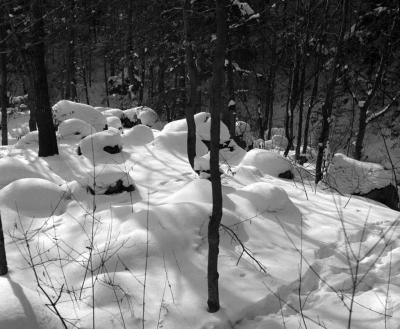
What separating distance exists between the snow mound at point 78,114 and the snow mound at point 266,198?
7.98 metres

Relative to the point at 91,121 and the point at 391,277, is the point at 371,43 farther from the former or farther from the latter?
the point at 391,277

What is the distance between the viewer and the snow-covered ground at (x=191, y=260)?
270cm

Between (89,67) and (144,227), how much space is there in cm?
2803

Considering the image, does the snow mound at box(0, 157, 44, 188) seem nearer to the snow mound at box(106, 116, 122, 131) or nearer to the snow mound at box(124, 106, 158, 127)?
the snow mound at box(106, 116, 122, 131)

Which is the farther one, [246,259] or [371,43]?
[371,43]

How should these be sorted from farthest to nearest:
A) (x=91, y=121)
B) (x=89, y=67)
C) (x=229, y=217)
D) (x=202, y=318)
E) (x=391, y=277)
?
(x=89, y=67)
(x=91, y=121)
(x=229, y=217)
(x=391, y=277)
(x=202, y=318)

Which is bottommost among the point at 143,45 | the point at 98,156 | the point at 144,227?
the point at 98,156

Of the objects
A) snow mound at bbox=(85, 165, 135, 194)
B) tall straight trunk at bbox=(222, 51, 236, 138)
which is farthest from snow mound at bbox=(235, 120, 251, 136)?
snow mound at bbox=(85, 165, 135, 194)

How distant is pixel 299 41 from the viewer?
9969 mm

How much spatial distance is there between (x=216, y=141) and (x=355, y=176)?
207 inches

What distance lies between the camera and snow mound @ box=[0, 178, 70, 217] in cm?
Answer: 487

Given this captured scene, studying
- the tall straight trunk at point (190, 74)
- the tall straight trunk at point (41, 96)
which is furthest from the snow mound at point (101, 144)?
the tall straight trunk at point (190, 74)

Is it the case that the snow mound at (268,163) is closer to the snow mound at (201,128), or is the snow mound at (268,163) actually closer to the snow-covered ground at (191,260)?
the snow-covered ground at (191,260)

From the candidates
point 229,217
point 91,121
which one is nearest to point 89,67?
point 91,121
